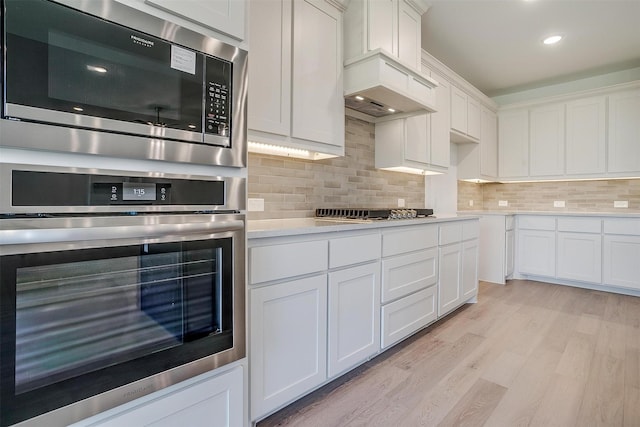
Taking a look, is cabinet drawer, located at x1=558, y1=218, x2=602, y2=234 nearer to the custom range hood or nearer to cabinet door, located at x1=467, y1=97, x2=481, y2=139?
cabinet door, located at x1=467, y1=97, x2=481, y2=139

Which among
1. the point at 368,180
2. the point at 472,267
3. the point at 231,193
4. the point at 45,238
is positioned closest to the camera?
the point at 45,238

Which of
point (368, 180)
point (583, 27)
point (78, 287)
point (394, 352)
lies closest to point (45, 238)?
point (78, 287)

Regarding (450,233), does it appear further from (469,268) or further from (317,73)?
(317,73)

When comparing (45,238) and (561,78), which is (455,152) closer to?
(561,78)

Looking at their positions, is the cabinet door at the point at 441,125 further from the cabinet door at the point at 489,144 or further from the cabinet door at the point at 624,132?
the cabinet door at the point at 624,132

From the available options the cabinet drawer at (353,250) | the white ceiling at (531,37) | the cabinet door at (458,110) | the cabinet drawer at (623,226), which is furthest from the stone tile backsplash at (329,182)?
the cabinet drawer at (623,226)

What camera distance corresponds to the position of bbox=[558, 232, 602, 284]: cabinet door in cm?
375

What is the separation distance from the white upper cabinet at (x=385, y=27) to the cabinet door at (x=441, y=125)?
68 centimetres

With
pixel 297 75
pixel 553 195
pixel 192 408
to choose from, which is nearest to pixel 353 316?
pixel 192 408

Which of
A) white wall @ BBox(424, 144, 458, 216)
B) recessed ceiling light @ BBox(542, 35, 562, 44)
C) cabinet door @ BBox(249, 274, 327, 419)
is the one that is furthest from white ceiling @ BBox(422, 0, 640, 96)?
cabinet door @ BBox(249, 274, 327, 419)

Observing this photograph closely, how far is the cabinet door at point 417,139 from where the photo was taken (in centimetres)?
284

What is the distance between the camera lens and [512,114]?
177 inches

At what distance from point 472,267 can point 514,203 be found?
222cm

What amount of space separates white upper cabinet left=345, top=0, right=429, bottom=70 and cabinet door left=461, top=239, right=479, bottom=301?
1.71m
